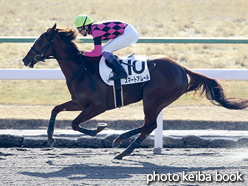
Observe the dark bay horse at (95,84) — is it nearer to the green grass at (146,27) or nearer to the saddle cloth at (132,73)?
the saddle cloth at (132,73)

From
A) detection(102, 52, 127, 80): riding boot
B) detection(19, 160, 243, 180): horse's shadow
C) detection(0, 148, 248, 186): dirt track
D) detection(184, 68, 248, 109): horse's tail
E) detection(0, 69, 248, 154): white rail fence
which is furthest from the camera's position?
detection(0, 69, 248, 154): white rail fence

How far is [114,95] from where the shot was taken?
5273 millimetres

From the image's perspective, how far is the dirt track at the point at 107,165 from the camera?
423 cm

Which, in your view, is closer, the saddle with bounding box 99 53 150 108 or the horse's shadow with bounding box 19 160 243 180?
the horse's shadow with bounding box 19 160 243 180

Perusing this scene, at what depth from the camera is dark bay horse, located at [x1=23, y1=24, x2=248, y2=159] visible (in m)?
5.25

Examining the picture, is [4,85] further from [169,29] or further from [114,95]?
[169,29]

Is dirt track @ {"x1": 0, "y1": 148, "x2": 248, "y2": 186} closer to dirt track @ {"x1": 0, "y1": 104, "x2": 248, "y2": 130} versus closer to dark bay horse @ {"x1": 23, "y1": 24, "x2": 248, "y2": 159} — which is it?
dark bay horse @ {"x1": 23, "y1": 24, "x2": 248, "y2": 159}

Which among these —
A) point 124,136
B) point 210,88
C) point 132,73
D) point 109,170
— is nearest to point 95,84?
point 132,73

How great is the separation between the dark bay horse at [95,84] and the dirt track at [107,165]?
0.28m

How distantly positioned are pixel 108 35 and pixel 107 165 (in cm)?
170

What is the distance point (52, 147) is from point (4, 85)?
4.38 meters

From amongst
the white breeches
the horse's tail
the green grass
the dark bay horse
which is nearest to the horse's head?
the dark bay horse

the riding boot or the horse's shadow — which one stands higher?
the riding boot

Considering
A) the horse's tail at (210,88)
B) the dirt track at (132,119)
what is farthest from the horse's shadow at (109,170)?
the dirt track at (132,119)
